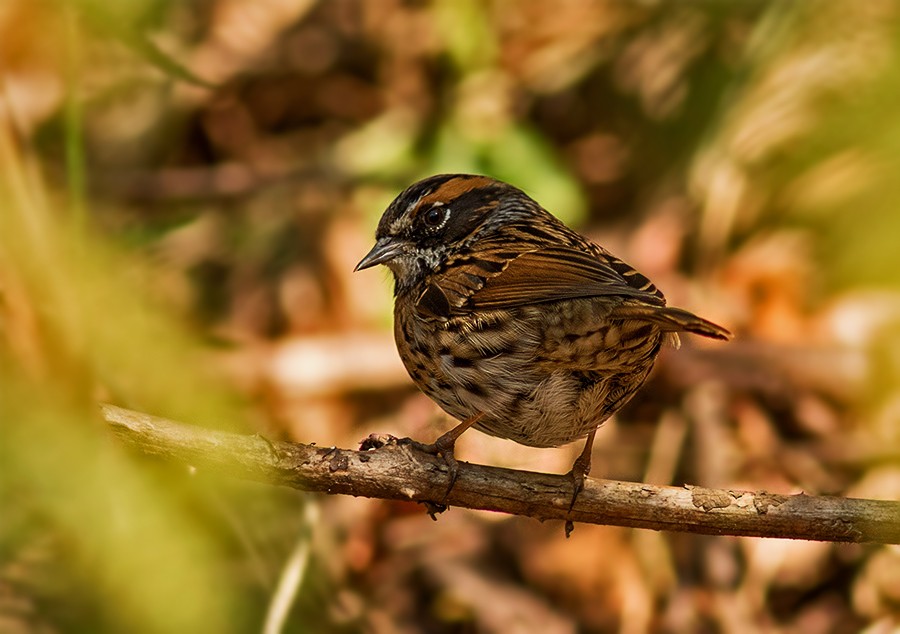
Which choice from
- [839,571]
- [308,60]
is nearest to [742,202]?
[839,571]

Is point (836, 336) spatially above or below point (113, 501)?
above

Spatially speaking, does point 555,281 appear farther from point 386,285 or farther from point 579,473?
point 386,285

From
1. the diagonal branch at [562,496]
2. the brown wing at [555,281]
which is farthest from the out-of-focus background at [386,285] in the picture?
the brown wing at [555,281]

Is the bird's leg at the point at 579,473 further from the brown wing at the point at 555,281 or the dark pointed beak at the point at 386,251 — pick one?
the dark pointed beak at the point at 386,251

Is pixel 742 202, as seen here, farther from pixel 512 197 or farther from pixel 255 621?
pixel 255 621

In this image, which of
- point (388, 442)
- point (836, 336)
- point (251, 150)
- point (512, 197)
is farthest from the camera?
point (251, 150)

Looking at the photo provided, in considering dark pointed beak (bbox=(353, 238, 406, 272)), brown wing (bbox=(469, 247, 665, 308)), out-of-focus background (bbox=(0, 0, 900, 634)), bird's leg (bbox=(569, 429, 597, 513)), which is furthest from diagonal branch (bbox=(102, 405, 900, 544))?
dark pointed beak (bbox=(353, 238, 406, 272))
